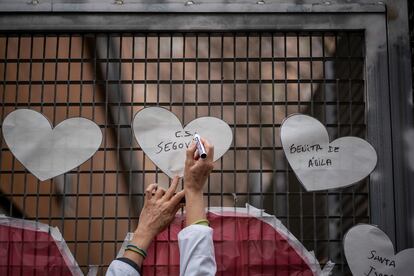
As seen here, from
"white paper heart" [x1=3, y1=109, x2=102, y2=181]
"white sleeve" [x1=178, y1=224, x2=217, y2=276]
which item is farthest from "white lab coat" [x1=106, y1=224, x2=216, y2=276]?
"white paper heart" [x1=3, y1=109, x2=102, y2=181]

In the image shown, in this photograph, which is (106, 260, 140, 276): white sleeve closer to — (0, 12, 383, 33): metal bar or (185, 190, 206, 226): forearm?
A: (185, 190, 206, 226): forearm

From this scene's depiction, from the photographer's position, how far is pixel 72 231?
2537mm

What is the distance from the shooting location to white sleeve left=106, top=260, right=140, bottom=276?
7.03 feet

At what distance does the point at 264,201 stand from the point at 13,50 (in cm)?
99

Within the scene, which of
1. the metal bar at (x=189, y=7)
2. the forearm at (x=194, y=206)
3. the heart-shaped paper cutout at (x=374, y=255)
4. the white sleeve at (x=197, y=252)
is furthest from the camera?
the metal bar at (x=189, y=7)

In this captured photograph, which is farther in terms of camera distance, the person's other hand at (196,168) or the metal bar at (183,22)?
the metal bar at (183,22)

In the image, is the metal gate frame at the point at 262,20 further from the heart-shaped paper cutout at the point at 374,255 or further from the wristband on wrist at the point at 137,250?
the wristband on wrist at the point at 137,250

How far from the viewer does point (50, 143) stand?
2539 millimetres

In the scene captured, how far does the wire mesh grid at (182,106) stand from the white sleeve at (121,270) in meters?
0.35

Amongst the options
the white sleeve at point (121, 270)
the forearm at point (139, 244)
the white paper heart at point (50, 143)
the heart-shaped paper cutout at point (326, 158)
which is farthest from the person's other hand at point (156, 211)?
the heart-shaped paper cutout at point (326, 158)

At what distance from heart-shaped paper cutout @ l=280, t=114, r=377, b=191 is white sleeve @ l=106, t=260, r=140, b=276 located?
0.66m

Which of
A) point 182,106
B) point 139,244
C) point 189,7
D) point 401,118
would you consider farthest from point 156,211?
point 401,118

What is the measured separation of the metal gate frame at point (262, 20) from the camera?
2561 mm

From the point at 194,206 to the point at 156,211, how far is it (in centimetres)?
15
